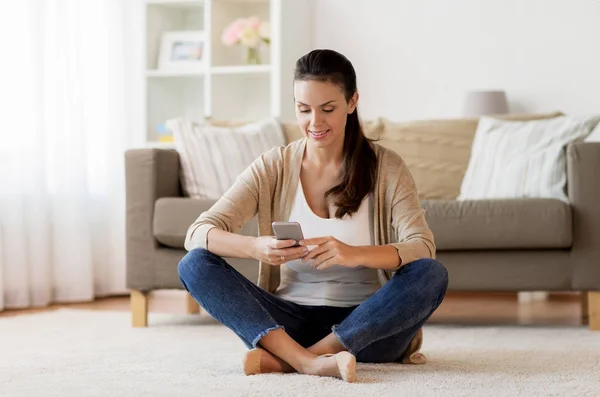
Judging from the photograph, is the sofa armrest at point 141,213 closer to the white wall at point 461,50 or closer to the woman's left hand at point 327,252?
the woman's left hand at point 327,252

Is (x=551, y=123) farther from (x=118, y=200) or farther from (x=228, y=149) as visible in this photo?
(x=118, y=200)

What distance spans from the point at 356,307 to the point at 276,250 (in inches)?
12.0

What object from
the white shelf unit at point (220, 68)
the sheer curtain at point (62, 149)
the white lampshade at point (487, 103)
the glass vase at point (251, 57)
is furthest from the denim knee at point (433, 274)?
the glass vase at point (251, 57)

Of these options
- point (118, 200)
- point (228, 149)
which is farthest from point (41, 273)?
point (228, 149)

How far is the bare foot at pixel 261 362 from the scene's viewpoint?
7.00ft

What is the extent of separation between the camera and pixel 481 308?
13.9ft

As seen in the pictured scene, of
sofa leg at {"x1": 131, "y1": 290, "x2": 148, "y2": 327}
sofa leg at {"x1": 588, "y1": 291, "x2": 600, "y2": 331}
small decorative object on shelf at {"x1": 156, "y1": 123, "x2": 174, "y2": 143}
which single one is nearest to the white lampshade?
small decorative object on shelf at {"x1": 156, "y1": 123, "x2": 174, "y2": 143}

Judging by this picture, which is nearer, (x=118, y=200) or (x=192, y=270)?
(x=192, y=270)

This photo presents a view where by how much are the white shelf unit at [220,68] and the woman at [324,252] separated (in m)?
2.70

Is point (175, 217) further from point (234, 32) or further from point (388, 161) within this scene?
point (234, 32)

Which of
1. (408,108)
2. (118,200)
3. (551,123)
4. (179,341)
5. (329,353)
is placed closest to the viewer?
(329,353)

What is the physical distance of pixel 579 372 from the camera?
7.38 feet

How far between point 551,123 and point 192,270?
6.40 feet

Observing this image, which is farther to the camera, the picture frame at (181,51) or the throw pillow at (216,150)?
the picture frame at (181,51)
